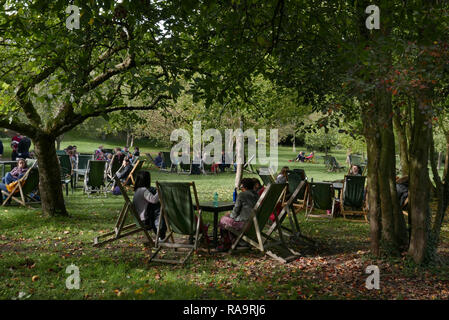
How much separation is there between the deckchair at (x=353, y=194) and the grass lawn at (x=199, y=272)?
81.6 inches

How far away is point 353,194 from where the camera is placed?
396 inches

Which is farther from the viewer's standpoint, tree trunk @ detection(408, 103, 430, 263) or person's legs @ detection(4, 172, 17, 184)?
person's legs @ detection(4, 172, 17, 184)

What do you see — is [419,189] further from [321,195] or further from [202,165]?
[202,165]

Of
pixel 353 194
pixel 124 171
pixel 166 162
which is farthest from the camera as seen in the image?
pixel 166 162

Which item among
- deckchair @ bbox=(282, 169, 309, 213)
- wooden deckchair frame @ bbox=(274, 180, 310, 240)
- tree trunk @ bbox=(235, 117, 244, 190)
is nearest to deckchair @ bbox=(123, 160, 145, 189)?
tree trunk @ bbox=(235, 117, 244, 190)

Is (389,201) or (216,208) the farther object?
(216,208)

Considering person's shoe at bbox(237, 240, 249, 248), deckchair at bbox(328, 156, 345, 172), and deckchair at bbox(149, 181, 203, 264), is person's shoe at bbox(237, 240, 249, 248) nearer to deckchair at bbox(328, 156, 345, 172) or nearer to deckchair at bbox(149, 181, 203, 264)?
deckchair at bbox(149, 181, 203, 264)

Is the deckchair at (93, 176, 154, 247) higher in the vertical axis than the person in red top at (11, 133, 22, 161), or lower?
lower

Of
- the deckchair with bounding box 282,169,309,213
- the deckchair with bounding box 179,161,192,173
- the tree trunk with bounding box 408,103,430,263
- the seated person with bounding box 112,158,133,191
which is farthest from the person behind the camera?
the deckchair with bounding box 179,161,192,173

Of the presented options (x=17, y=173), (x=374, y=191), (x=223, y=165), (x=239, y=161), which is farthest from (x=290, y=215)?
(x=223, y=165)

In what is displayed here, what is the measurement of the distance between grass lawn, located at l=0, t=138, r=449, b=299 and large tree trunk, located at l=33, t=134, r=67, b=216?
0.99 m

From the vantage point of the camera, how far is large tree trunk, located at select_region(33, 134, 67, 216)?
861 centimetres

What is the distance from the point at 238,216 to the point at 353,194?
14.5 ft

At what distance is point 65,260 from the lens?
19.7 ft
